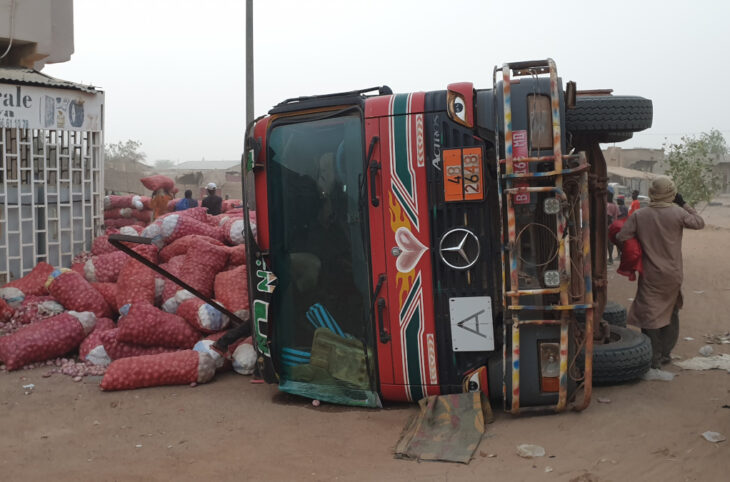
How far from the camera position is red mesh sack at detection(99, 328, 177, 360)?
20.7 ft

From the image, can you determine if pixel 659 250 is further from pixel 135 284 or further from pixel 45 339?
pixel 45 339

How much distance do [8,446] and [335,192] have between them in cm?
273

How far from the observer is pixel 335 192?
4.88 meters

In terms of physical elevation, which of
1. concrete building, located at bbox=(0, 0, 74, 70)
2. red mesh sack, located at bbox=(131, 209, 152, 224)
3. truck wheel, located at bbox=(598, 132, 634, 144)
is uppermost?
concrete building, located at bbox=(0, 0, 74, 70)

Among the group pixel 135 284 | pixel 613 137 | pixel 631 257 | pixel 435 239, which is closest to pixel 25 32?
pixel 135 284

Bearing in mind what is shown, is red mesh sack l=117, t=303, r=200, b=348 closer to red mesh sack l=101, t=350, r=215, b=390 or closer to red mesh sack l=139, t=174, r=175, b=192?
red mesh sack l=101, t=350, r=215, b=390

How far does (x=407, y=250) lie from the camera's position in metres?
4.65

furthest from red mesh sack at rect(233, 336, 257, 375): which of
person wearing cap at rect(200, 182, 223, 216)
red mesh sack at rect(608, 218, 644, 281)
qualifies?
person wearing cap at rect(200, 182, 223, 216)

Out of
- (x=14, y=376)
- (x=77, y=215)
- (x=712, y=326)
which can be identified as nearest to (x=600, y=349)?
(x=712, y=326)

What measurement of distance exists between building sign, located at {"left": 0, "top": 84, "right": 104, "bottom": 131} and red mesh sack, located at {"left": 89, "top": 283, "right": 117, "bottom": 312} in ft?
8.59

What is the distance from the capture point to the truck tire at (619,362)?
4.95 meters

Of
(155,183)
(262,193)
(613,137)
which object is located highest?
(155,183)

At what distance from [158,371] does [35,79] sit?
5038mm

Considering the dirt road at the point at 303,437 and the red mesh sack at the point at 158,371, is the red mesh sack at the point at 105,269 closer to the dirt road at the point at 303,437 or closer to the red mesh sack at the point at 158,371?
the dirt road at the point at 303,437
